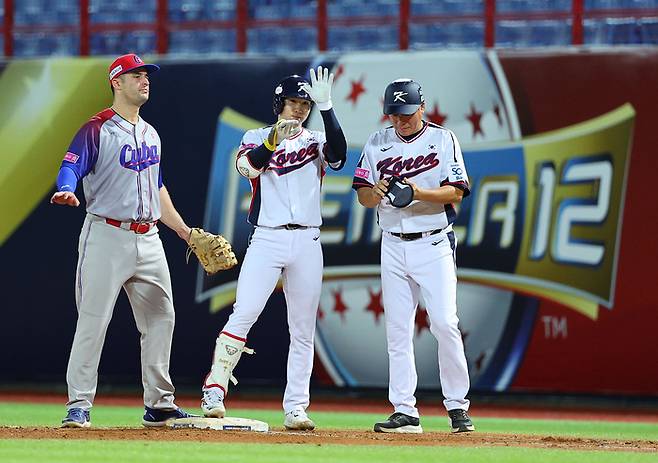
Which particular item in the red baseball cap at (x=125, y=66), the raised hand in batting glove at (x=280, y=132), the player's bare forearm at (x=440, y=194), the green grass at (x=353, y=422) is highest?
the red baseball cap at (x=125, y=66)

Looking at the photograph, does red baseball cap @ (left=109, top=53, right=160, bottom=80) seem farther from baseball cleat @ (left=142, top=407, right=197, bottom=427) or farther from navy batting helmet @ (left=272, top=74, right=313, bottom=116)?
baseball cleat @ (left=142, top=407, right=197, bottom=427)

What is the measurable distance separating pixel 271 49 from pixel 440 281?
6.13 metres

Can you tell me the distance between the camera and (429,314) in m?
7.52

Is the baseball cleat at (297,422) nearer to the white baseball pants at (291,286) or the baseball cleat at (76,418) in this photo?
the white baseball pants at (291,286)

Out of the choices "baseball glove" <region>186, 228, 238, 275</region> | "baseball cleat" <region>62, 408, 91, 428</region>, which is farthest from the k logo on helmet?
"baseball cleat" <region>62, 408, 91, 428</region>

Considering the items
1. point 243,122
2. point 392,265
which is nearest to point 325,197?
point 243,122

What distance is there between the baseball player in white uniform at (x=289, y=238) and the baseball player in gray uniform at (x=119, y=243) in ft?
1.36

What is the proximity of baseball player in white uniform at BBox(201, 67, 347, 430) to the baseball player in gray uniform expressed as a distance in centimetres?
42

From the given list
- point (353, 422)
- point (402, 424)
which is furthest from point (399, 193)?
point (353, 422)

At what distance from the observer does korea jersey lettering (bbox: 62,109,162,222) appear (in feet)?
24.3

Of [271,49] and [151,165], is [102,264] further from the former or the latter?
[271,49]

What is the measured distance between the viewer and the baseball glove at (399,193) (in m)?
7.31

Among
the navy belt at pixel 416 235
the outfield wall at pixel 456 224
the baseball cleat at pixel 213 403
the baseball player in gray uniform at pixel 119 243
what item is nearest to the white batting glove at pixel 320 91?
the navy belt at pixel 416 235

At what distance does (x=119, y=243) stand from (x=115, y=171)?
1.32 ft
